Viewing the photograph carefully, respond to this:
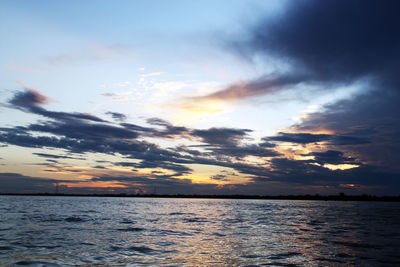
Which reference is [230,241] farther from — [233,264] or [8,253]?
[8,253]

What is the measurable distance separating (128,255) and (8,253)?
25.3 feet

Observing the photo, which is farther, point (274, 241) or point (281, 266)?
point (274, 241)

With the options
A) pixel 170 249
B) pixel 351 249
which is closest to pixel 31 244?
pixel 170 249

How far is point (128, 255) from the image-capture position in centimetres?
2031

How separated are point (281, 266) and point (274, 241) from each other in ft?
34.9

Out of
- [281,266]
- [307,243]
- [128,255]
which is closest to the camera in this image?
[281,266]

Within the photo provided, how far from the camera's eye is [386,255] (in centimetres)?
2069

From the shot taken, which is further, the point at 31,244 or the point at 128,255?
the point at 31,244

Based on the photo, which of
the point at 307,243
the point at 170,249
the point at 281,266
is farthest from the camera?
the point at 307,243

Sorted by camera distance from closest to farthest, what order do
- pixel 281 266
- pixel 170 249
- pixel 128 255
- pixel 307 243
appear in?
1. pixel 281 266
2. pixel 128 255
3. pixel 170 249
4. pixel 307 243

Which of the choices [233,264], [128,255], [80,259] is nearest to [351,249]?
[233,264]

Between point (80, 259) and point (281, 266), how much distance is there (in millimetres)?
12211

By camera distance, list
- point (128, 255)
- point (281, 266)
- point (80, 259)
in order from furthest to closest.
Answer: point (128, 255) < point (80, 259) < point (281, 266)

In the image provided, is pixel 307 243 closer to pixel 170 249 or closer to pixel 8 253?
pixel 170 249
